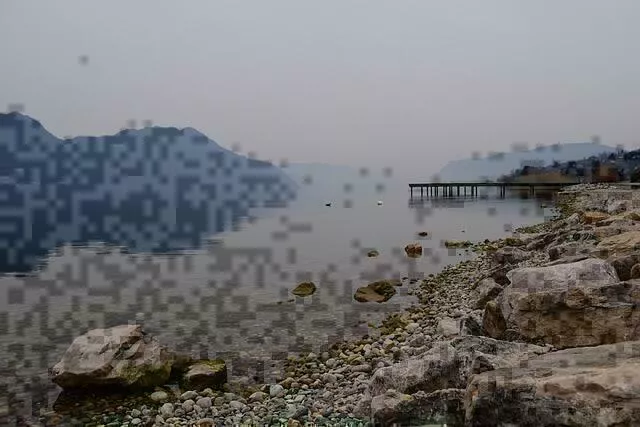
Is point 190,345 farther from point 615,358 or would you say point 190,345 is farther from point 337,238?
point 337,238

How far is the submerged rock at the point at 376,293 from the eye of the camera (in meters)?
20.2

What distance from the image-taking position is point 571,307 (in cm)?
745

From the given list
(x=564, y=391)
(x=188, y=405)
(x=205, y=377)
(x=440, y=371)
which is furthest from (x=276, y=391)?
(x=564, y=391)

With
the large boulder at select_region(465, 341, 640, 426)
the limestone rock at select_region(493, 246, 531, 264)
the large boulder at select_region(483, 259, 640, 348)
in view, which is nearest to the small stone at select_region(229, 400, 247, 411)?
the large boulder at select_region(483, 259, 640, 348)

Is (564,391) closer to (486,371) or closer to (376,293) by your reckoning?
(486,371)

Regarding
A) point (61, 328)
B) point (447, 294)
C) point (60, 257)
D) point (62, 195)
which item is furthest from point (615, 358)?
point (62, 195)

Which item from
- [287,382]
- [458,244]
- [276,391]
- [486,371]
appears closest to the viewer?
[486,371]

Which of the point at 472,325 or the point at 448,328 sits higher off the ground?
the point at 472,325

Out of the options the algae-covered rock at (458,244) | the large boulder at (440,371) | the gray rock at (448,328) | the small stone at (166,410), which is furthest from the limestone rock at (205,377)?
the algae-covered rock at (458,244)

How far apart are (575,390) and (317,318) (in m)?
13.5

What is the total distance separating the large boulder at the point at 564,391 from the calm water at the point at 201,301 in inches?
322

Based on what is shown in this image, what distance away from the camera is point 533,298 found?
782 cm

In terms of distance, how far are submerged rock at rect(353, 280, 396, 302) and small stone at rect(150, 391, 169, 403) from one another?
10658 mm

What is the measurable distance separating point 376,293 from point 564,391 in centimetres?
1643
